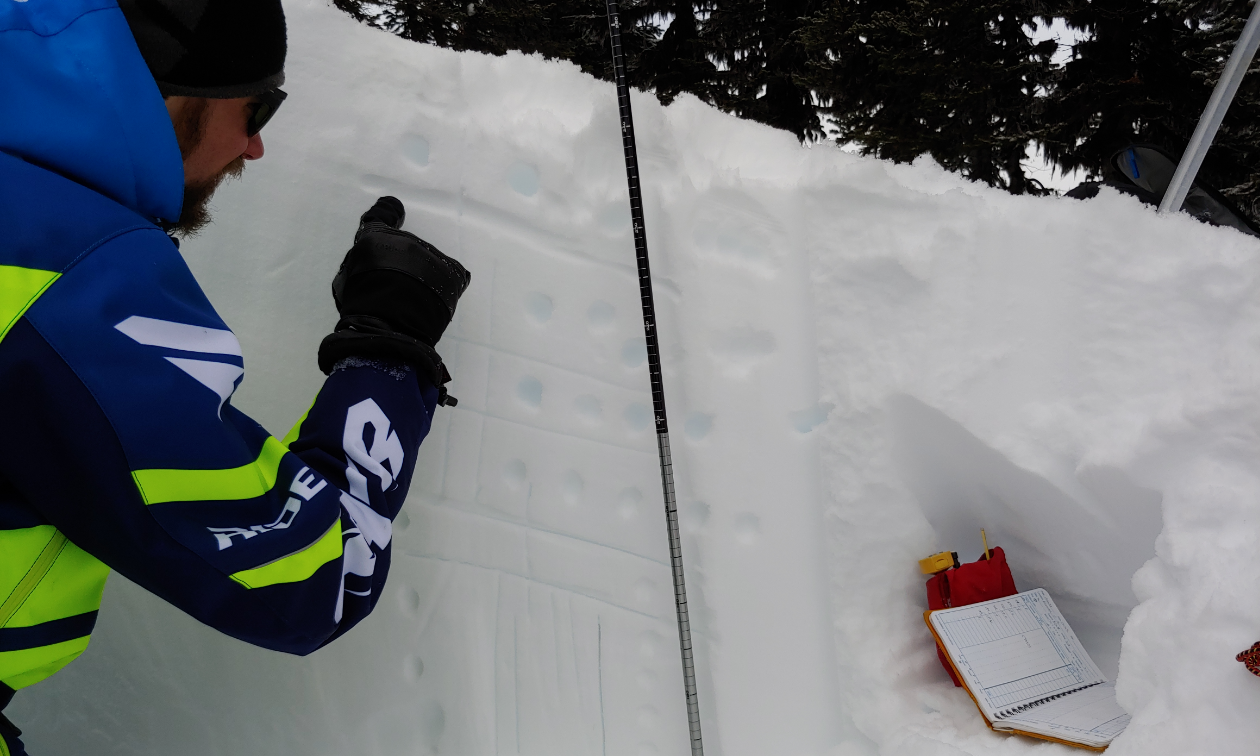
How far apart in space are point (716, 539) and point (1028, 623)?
1.92ft

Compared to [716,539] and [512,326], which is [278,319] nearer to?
[512,326]

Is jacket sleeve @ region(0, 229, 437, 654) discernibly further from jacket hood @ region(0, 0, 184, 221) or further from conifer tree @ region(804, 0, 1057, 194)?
conifer tree @ region(804, 0, 1057, 194)

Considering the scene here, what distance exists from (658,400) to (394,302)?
512mm

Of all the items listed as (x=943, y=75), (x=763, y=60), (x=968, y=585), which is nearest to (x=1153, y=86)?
(x=943, y=75)

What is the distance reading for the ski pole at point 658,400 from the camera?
4.34 feet

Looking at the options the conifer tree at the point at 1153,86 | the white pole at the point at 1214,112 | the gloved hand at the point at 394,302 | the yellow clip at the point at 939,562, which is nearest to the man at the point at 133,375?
the gloved hand at the point at 394,302

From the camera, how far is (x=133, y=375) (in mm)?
671

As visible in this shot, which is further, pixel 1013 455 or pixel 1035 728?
pixel 1013 455

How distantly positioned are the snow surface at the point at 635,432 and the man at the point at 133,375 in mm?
540

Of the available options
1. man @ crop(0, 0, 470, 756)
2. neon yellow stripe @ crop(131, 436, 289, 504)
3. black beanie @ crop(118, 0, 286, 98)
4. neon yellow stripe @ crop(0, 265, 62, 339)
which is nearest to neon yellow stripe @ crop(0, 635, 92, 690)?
man @ crop(0, 0, 470, 756)

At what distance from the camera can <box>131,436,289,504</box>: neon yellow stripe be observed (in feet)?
2.25

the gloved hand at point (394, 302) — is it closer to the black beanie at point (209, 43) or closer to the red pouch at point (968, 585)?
the black beanie at point (209, 43)

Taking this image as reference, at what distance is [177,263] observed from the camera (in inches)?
29.4

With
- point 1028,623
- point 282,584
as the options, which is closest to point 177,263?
point 282,584
